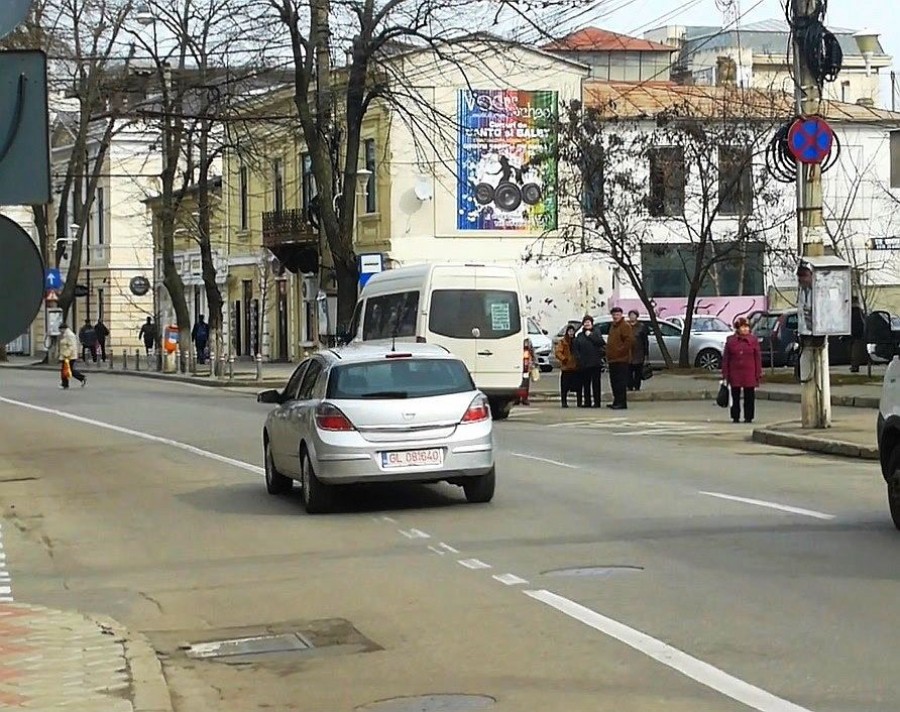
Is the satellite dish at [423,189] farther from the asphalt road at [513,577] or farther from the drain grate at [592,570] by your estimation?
the drain grate at [592,570]

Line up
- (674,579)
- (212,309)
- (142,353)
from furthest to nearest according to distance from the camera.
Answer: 1. (142,353)
2. (212,309)
3. (674,579)

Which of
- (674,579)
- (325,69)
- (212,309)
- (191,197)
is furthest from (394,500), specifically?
(191,197)

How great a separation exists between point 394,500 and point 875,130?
1756 inches

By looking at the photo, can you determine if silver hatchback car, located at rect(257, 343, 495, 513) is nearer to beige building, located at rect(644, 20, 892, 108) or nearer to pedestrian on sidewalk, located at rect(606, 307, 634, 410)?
pedestrian on sidewalk, located at rect(606, 307, 634, 410)

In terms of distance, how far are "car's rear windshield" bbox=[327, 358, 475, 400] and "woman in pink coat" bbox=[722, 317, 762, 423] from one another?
11.3 metres

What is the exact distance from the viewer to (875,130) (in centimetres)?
5738

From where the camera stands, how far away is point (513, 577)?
11.2m

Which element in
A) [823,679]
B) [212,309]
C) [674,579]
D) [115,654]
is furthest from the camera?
[212,309]

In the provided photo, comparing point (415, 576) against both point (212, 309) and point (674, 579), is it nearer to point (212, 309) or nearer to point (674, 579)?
point (674, 579)

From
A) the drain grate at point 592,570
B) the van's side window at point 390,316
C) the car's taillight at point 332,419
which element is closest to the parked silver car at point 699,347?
the van's side window at point 390,316

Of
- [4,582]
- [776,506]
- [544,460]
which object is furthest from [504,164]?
[4,582]

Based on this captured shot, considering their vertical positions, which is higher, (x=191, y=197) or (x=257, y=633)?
(x=191, y=197)

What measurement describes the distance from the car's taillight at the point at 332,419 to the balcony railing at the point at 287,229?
38877 millimetres

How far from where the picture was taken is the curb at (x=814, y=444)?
66.8 feet
